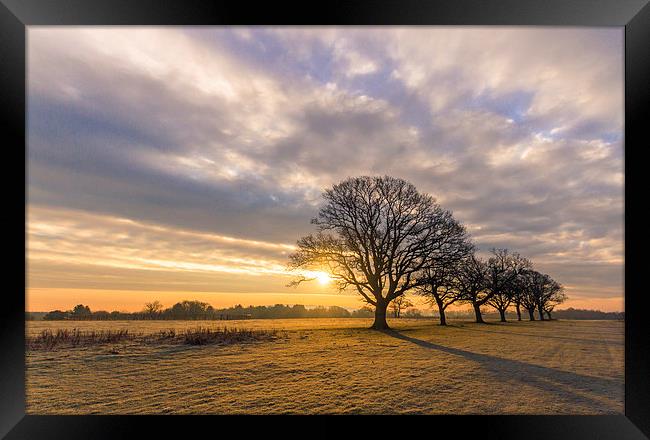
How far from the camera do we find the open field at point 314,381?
4.82 meters

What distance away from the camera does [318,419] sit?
410cm

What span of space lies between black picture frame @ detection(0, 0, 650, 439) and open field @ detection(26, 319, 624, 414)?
550 millimetres

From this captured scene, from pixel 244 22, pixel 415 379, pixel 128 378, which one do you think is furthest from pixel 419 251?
pixel 244 22

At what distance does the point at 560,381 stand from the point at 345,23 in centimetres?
731

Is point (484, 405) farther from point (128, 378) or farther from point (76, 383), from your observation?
point (76, 383)

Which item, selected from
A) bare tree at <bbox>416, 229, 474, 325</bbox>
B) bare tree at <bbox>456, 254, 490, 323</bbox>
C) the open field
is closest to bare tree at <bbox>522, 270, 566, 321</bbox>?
bare tree at <bbox>456, 254, 490, 323</bbox>

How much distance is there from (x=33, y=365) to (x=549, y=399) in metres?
10.2

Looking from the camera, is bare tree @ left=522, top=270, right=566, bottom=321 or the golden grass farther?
bare tree @ left=522, top=270, right=566, bottom=321

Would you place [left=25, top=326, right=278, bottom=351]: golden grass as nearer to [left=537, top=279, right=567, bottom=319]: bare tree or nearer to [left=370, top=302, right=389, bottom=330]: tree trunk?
[left=370, top=302, right=389, bottom=330]: tree trunk

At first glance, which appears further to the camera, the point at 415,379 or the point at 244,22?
the point at 415,379

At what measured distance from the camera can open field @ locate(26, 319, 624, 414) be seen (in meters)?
4.82

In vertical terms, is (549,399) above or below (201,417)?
below

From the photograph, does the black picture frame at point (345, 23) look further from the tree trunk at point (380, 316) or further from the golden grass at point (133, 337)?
the tree trunk at point (380, 316)
